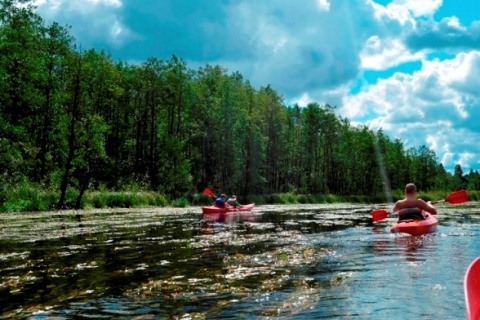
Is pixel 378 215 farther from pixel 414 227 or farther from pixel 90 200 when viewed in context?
pixel 90 200

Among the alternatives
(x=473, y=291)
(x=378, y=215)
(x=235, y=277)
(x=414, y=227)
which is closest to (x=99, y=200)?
(x=378, y=215)

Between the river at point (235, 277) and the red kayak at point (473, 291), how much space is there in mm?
1552

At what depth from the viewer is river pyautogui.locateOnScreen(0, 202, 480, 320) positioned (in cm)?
612

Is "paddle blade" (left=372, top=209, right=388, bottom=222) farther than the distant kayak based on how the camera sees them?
Yes

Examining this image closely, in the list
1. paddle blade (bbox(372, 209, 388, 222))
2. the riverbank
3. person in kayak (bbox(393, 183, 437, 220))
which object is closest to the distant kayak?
person in kayak (bbox(393, 183, 437, 220))

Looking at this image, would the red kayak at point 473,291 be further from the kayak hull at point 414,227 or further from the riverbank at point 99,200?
the riverbank at point 99,200

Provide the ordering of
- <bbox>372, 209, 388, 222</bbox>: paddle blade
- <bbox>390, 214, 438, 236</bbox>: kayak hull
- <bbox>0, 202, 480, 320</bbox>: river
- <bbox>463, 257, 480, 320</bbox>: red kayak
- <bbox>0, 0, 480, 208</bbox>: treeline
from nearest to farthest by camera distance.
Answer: <bbox>463, 257, 480, 320</bbox>: red kayak, <bbox>0, 202, 480, 320</bbox>: river, <bbox>390, 214, 438, 236</bbox>: kayak hull, <bbox>372, 209, 388, 222</bbox>: paddle blade, <bbox>0, 0, 480, 208</bbox>: treeline

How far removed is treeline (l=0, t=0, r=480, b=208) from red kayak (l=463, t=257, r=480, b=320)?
90.2 feet

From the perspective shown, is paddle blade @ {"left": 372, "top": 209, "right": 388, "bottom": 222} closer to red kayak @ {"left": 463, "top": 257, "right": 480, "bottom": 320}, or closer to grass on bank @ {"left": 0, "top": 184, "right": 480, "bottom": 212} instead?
red kayak @ {"left": 463, "top": 257, "right": 480, "bottom": 320}

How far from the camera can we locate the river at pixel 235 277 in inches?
241

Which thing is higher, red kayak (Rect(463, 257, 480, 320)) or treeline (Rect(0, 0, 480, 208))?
treeline (Rect(0, 0, 480, 208))

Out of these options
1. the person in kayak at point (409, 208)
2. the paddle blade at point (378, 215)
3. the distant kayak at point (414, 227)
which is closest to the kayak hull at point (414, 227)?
→ the distant kayak at point (414, 227)

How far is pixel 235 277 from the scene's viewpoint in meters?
8.35

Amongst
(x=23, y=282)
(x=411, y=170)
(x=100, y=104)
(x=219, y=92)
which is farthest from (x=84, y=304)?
(x=411, y=170)
